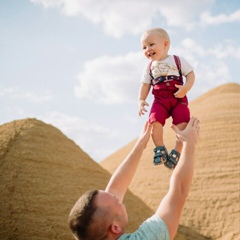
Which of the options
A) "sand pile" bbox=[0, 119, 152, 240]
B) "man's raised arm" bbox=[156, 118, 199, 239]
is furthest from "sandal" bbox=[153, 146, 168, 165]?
"sand pile" bbox=[0, 119, 152, 240]

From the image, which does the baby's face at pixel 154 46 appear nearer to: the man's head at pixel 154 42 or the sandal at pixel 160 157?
the man's head at pixel 154 42

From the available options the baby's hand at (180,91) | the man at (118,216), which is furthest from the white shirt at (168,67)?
the man at (118,216)

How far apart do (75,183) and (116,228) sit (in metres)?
8.19

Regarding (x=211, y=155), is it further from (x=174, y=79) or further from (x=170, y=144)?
(x=174, y=79)

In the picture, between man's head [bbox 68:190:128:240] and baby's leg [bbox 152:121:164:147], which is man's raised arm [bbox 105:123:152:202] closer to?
baby's leg [bbox 152:121:164:147]

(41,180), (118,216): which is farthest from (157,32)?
(41,180)

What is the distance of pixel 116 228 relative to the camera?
258cm

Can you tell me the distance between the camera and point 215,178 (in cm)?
1533

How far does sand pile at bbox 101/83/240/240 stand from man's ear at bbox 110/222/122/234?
9.99 meters

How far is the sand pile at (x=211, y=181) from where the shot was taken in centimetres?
1315

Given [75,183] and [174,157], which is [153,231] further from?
[75,183]

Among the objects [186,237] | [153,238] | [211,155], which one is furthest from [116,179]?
[211,155]

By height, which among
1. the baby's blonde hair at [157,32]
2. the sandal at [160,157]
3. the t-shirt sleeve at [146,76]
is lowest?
the sandal at [160,157]

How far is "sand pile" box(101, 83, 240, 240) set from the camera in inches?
518
